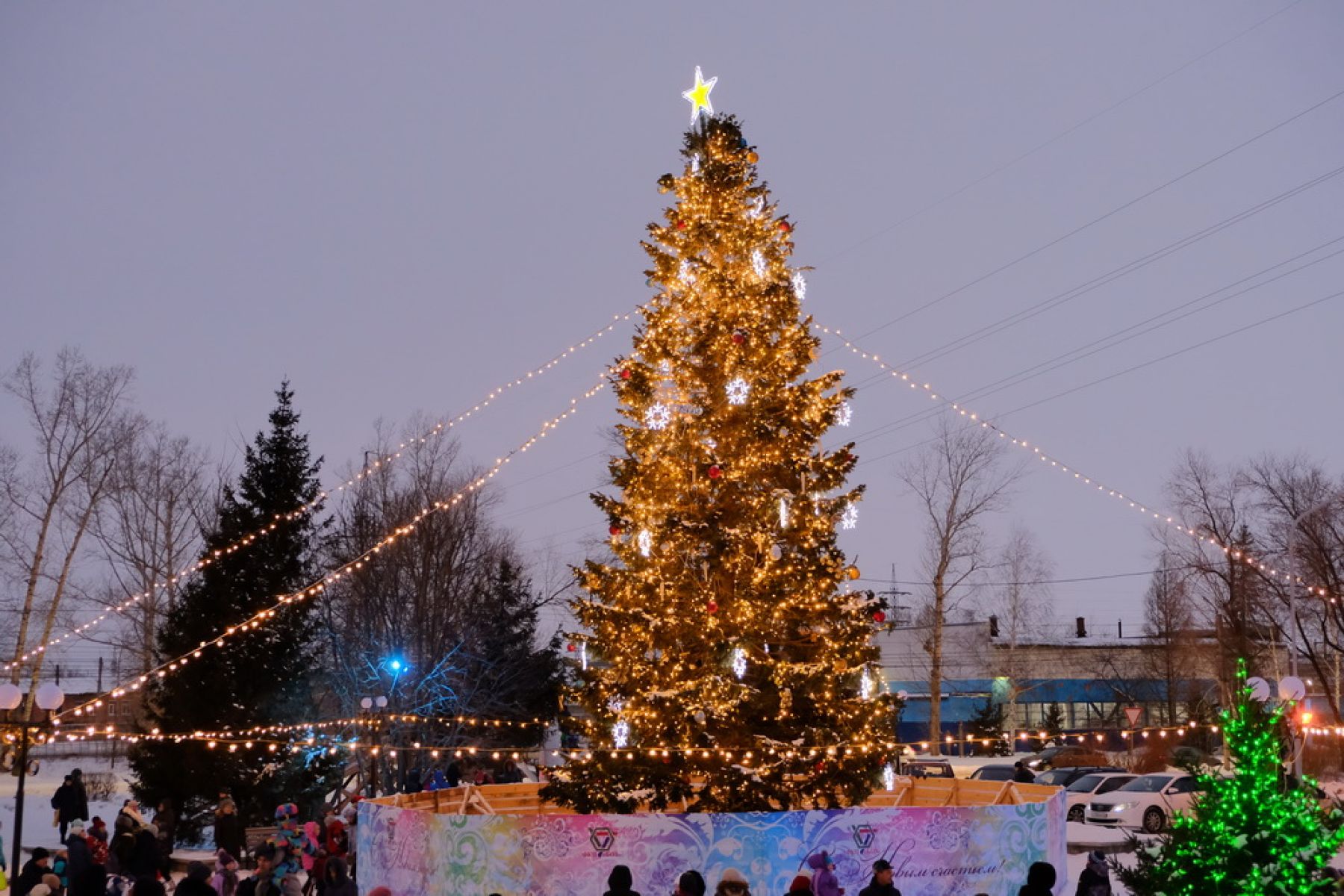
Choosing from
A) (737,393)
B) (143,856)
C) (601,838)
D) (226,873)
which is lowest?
(226,873)

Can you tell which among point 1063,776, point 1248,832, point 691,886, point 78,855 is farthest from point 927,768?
point 1248,832

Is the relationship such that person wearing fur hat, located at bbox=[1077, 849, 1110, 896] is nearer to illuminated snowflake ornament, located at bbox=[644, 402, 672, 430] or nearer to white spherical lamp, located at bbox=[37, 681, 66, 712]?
illuminated snowflake ornament, located at bbox=[644, 402, 672, 430]

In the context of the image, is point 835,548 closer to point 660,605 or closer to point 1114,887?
point 660,605

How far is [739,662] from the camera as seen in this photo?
49.1 ft

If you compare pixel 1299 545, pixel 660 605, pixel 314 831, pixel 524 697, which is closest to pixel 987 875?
pixel 660 605

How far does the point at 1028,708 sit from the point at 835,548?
182 feet

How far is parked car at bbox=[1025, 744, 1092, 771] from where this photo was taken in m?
40.7

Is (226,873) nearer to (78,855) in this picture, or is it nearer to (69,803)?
(78,855)

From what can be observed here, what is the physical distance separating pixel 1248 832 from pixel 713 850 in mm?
6839

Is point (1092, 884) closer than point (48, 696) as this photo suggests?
Yes

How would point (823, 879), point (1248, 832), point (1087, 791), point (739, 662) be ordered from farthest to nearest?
point (1087, 791) < point (739, 662) < point (823, 879) < point (1248, 832)

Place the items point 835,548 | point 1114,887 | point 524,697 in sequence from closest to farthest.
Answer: point 835,548, point 1114,887, point 524,697

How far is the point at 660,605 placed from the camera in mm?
15672

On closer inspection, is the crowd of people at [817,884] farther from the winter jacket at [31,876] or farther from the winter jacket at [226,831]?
the winter jacket at [226,831]
